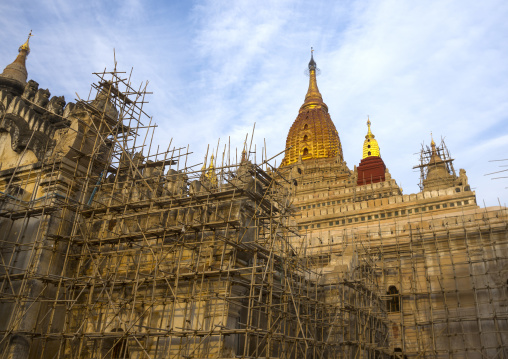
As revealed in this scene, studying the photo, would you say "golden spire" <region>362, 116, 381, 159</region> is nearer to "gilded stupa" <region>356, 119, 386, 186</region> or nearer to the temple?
"gilded stupa" <region>356, 119, 386, 186</region>

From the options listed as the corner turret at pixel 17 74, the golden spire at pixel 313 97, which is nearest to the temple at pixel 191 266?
the corner turret at pixel 17 74

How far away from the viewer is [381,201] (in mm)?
37094

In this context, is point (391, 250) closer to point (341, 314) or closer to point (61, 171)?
point (341, 314)

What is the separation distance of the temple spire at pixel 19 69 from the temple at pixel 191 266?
7361 millimetres

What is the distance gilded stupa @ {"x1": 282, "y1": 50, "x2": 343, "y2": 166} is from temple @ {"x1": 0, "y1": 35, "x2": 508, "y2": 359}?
3299 centimetres

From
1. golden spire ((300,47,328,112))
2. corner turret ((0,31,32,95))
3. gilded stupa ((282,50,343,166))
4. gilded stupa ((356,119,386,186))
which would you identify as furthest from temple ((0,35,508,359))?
golden spire ((300,47,328,112))

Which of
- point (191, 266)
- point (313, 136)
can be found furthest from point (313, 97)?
point (191, 266)

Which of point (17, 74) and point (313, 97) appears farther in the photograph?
point (313, 97)

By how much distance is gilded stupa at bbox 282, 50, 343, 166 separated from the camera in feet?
196

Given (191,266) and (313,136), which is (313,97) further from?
(191,266)

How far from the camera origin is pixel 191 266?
1432cm

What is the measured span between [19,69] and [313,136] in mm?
36713

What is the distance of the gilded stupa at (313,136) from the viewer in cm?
5962

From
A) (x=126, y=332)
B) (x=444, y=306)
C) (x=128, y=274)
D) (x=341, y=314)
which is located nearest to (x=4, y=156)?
(x=128, y=274)
